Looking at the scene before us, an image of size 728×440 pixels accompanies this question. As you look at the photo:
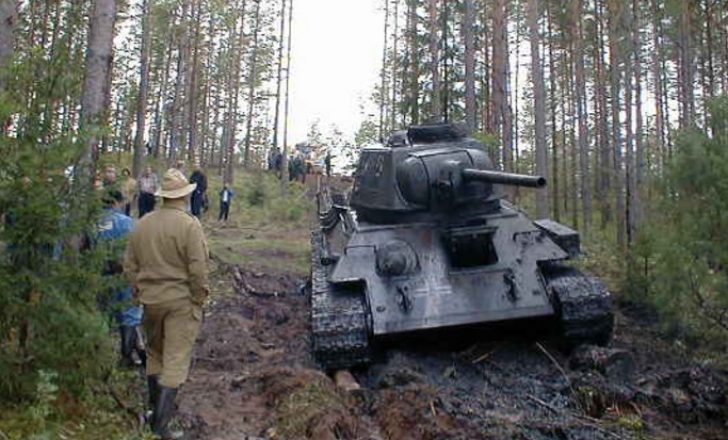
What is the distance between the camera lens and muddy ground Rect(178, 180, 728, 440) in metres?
6.40

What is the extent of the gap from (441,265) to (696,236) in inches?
110

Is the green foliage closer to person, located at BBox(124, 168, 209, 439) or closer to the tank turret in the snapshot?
the tank turret

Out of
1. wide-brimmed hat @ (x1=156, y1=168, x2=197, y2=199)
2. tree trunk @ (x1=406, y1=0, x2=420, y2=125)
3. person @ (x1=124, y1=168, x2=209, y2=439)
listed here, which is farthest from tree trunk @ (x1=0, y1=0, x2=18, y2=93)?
tree trunk @ (x1=406, y1=0, x2=420, y2=125)

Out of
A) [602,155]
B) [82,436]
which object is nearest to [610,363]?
[82,436]

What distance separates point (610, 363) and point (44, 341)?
556cm

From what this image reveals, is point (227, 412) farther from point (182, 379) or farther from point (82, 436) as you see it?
point (82, 436)

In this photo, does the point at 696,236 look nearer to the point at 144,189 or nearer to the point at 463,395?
the point at 463,395

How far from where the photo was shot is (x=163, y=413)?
5.75 metres

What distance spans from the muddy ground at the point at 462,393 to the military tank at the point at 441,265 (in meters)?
0.42

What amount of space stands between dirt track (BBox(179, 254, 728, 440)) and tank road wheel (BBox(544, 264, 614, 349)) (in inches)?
14.2

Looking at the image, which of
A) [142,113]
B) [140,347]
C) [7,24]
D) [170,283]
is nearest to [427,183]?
[140,347]

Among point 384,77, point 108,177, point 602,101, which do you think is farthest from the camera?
point 384,77

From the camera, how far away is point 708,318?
Result: 9.38 m

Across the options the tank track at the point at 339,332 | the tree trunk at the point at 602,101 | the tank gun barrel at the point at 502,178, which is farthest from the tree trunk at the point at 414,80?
the tank track at the point at 339,332
